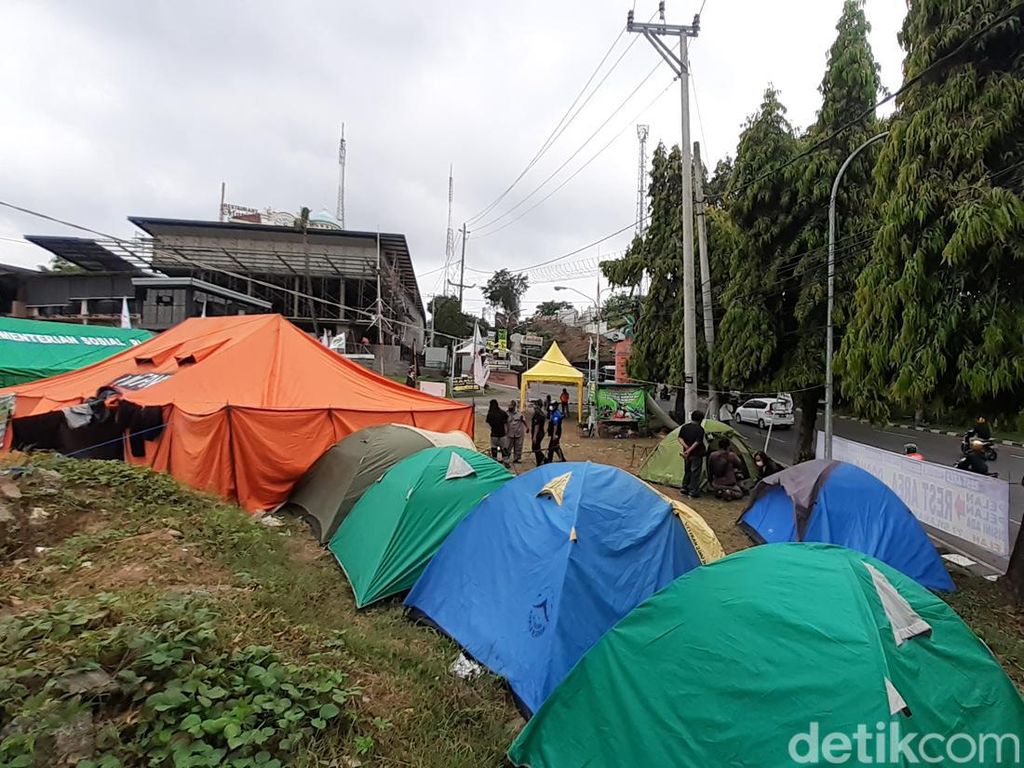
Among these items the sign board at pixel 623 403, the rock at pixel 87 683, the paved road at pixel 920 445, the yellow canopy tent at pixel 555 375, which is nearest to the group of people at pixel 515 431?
the paved road at pixel 920 445

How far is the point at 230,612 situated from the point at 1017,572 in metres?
7.50

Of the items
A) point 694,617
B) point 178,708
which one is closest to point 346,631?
point 178,708

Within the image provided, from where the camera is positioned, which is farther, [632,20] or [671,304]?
[671,304]

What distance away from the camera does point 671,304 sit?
1784cm

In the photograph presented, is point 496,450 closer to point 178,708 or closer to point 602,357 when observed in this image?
point 178,708

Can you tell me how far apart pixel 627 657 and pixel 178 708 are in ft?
6.83

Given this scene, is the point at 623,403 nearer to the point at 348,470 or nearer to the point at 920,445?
the point at 920,445

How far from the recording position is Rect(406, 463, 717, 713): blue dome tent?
355 cm

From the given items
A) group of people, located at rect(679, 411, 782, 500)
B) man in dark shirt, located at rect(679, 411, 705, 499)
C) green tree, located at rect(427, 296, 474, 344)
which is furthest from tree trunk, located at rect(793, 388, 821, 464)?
green tree, located at rect(427, 296, 474, 344)

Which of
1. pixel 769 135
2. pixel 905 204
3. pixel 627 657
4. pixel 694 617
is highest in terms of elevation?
pixel 769 135

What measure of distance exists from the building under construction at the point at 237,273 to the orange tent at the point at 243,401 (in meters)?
17.7

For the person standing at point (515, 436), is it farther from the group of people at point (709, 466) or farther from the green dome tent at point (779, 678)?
the green dome tent at point (779, 678)

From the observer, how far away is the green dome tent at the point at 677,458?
1051 centimetres

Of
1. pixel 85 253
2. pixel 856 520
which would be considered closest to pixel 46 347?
pixel 856 520
